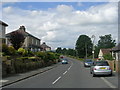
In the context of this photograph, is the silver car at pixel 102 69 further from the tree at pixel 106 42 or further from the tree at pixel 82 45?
the tree at pixel 106 42

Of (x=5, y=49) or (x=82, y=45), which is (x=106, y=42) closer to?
(x=82, y=45)

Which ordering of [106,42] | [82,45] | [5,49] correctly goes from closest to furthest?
1. [5,49]
2. [82,45]
3. [106,42]

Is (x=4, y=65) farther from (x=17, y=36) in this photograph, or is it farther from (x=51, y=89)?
(x=17, y=36)

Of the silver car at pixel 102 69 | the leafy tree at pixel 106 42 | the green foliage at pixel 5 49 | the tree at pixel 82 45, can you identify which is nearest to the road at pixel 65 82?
the silver car at pixel 102 69

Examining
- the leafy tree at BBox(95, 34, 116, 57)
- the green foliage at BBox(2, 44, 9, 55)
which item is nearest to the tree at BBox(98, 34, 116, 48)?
the leafy tree at BBox(95, 34, 116, 57)

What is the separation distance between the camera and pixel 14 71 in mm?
23000

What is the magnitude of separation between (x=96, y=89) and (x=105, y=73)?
25.8 ft

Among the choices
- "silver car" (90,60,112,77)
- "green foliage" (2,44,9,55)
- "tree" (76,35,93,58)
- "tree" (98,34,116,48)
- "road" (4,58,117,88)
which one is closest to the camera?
"road" (4,58,117,88)

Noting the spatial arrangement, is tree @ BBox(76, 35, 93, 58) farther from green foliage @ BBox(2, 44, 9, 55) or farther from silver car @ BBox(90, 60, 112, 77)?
silver car @ BBox(90, 60, 112, 77)

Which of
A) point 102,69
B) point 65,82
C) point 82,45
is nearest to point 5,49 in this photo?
point 102,69

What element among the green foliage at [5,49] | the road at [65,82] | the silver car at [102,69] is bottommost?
the road at [65,82]

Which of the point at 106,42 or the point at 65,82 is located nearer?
the point at 65,82

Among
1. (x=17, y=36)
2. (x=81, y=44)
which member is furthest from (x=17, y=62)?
(x=81, y=44)

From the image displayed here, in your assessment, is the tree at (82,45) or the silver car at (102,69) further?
the tree at (82,45)
